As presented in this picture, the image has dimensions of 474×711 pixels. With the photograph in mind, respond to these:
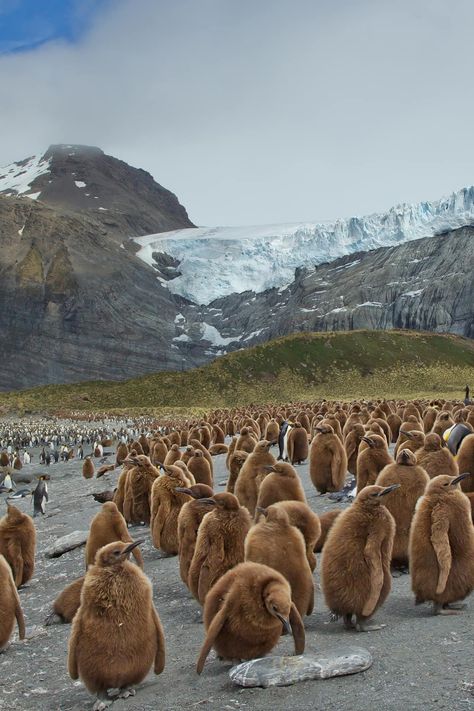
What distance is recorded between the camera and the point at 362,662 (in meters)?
4.70

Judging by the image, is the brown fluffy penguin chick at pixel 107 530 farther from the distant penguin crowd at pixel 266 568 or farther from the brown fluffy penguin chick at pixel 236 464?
the brown fluffy penguin chick at pixel 236 464

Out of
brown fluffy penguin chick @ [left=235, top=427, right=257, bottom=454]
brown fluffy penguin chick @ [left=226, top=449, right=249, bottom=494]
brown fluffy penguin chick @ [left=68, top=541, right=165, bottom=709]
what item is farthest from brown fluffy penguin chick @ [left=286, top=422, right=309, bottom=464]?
brown fluffy penguin chick @ [left=68, top=541, right=165, bottom=709]

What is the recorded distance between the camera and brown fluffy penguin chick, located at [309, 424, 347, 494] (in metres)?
11.5

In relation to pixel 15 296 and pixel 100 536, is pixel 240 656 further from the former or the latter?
pixel 15 296

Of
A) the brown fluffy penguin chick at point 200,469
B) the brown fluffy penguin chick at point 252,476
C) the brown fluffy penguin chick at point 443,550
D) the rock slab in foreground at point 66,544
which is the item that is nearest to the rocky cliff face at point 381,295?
the brown fluffy penguin chick at point 200,469

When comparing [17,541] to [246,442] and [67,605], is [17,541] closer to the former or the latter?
[67,605]

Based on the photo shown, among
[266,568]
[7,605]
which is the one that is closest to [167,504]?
[7,605]

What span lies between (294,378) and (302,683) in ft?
233

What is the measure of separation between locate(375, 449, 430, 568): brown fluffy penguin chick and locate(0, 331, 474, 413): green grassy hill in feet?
194

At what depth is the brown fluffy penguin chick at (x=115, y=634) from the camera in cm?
500

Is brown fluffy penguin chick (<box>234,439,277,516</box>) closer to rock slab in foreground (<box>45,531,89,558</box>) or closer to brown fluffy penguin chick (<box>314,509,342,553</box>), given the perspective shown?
brown fluffy penguin chick (<box>314,509,342,553</box>)

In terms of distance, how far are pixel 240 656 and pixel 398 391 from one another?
64.8 m

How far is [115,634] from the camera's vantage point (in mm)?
4988

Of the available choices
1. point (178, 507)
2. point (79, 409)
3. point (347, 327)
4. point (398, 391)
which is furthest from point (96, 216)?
point (178, 507)
